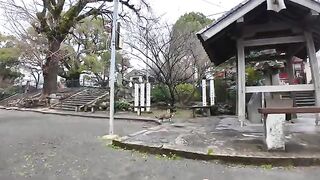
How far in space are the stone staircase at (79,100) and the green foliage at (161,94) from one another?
4.71 metres

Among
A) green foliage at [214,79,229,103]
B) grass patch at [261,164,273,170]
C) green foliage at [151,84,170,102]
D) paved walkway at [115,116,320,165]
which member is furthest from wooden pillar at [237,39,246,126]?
green foliage at [151,84,170,102]

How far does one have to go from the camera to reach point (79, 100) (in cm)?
2544

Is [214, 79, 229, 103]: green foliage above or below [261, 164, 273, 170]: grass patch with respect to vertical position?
above

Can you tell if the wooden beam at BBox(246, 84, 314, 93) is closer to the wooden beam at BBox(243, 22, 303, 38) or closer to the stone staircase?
the wooden beam at BBox(243, 22, 303, 38)

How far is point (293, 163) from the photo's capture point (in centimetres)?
579

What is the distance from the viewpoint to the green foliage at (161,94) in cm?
2203

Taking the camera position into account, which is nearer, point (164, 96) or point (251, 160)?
point (251, 160)

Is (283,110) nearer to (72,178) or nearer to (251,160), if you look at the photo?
(251,160)

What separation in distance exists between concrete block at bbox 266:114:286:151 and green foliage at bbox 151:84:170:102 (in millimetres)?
15573

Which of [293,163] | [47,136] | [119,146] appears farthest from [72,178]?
[47,136]

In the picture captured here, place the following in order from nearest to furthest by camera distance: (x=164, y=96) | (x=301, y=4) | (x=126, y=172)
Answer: (x=126, y=172), (x=301, y=4), (x=164, y=96)

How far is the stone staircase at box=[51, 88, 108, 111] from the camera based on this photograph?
2358 cm

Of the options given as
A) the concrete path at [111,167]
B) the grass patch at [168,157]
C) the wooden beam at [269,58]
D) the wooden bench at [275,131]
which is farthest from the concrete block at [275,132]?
the wooden beam at [269,58]

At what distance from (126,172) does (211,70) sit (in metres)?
18.4
